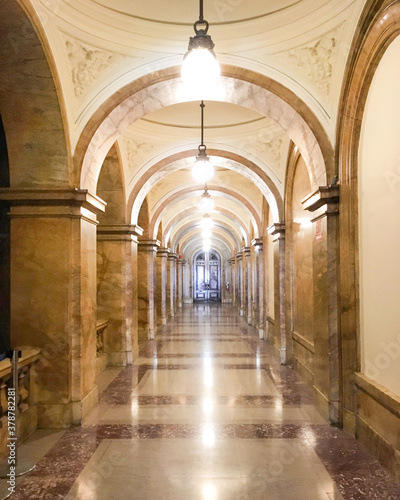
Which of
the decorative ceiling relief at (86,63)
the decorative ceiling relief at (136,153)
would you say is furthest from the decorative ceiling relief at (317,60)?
the decorative ceiling relief at (136,153)

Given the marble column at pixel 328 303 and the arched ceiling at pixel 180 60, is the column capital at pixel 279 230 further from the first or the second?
the marble column at pixel 328 303

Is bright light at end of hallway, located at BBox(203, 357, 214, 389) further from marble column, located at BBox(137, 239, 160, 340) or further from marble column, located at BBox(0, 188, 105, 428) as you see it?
marble column, located at BBox(137, 239, 160, 340)

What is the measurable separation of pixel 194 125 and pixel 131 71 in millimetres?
3658

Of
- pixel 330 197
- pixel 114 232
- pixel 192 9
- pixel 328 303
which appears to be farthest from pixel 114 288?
pixel 192 9

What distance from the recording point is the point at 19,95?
501cm

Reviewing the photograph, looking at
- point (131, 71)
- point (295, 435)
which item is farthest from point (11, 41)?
point (295, 435)

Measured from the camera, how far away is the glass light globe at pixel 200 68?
11.7 feet

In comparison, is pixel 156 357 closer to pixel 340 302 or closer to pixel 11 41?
pixel 340 302

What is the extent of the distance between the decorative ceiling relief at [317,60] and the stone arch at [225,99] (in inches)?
13.3

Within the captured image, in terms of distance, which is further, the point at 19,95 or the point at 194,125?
the point at 194,125

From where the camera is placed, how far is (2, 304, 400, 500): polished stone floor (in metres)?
3.74

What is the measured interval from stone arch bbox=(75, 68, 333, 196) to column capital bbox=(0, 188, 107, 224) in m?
0.34

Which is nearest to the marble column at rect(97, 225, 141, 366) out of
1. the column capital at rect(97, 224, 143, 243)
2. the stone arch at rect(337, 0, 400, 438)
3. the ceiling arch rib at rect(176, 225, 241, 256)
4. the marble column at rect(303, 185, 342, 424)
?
the column capital at rect(97, 224, 143, 243)

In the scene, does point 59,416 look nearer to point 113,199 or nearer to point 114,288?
point 114,288
